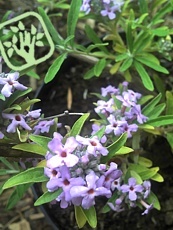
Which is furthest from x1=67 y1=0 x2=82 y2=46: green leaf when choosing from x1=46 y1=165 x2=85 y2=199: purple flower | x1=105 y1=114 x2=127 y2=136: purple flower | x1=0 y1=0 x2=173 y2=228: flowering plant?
x1=46 y1=165 x2=85 y2=199: purple flower

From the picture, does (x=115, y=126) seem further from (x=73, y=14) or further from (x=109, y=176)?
(x=73, y=14)

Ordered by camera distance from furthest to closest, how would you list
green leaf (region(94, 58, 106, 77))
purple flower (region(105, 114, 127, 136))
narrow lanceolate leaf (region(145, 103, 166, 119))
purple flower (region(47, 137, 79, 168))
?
1. green leaf (region(94, 58, 106, 77))
2. narrow lanceolate leaf (region(145, 103, 166, 119))
3. purple flower (region(105, 114, 127, 136))
4. purple flower (region(47, 137, 79, 168))

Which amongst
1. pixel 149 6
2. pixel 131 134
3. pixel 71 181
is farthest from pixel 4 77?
pixel 149 6

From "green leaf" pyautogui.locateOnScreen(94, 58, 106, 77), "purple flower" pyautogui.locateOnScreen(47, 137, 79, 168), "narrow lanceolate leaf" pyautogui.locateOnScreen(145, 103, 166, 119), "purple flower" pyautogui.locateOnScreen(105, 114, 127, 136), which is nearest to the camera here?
"purple flower" pyautogui.locateOnScreen(47, 137, 79, 168)

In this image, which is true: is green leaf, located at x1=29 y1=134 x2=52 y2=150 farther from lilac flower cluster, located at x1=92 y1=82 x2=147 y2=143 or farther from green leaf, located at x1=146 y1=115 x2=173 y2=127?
green leaf, located at x1=146 y1=115 x2=173 y2=127

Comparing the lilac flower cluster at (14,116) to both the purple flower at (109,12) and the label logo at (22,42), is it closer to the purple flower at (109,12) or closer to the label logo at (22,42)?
the label logo at (22,42)

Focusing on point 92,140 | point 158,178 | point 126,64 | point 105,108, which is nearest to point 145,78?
point 126,64

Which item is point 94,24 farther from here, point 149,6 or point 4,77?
point 4,77

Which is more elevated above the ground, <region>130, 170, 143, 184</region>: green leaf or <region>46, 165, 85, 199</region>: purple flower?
<region>46, 165, 85, 199</region>: purple flower
